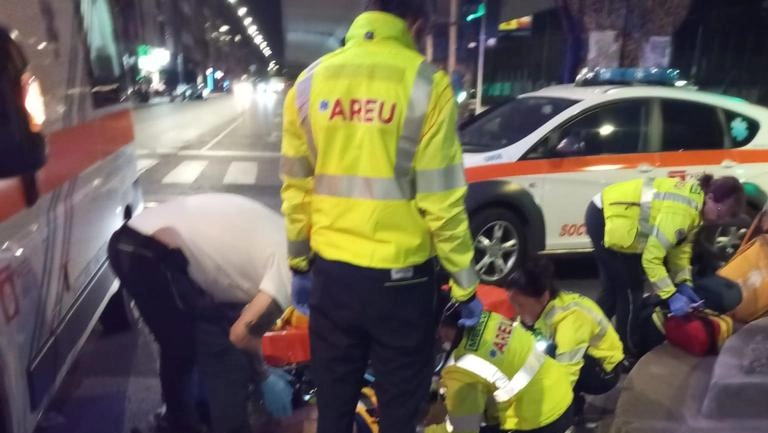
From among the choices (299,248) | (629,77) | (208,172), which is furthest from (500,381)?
(208,172)

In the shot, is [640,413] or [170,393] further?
[640,413]

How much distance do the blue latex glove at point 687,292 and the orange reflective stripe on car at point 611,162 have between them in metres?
1.95

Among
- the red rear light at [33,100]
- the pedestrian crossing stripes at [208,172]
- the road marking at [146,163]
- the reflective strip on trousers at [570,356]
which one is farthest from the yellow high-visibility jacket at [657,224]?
the road marking at [146,163]

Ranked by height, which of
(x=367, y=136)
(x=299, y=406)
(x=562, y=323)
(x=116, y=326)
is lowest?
(x=116, y=326)

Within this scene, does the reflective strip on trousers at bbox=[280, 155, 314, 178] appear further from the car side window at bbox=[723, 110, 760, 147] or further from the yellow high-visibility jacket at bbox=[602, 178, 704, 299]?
the car side window at bbox=[723, 110, 760, 147]

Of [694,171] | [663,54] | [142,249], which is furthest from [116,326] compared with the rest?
[663,54]

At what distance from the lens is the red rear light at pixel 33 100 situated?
7.57 ft

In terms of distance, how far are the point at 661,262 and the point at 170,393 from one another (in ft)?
8.24

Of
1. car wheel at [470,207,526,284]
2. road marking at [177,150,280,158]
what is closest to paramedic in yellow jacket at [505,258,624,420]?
car wheel at [470,207,526,284]

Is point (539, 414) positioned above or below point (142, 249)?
below

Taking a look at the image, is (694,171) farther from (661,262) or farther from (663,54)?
(663,54)

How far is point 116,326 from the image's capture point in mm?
5051

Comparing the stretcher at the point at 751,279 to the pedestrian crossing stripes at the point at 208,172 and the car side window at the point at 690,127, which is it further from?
the pedestrian crossing stripes at the point at 208,172

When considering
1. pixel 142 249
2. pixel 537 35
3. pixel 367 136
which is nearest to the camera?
pixel 367 136
